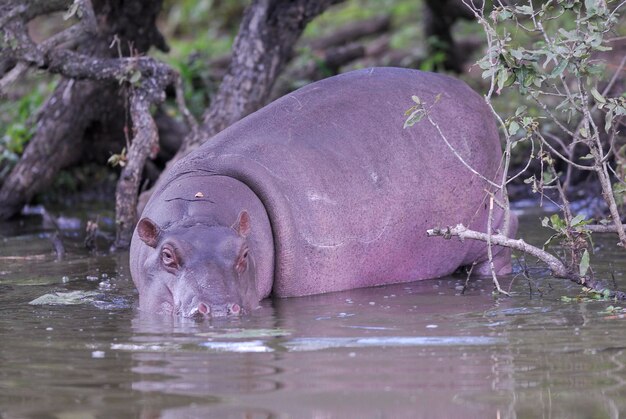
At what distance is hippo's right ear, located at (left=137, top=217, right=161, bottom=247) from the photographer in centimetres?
632

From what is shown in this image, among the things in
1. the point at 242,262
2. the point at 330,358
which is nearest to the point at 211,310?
the point at 242,262

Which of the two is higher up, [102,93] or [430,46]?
[430,46]

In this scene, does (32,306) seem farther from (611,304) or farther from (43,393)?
(611,304)

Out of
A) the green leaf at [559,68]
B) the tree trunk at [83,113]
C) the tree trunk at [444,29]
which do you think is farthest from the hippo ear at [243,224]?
the tree trunk at [444,29]

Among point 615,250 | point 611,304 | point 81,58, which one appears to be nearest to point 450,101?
point 615,250

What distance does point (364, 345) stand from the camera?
5117mm

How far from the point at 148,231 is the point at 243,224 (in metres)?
0.53

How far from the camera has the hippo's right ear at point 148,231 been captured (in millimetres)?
6320

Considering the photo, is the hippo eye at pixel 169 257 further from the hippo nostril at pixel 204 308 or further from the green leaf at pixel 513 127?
the green leaf at pixel 513 127

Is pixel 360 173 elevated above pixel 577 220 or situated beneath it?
elevated above

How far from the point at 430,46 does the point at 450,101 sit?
574 cm

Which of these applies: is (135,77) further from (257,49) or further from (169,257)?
(169,257)

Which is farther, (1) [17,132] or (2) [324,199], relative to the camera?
(1) [17,132]

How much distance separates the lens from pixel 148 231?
6.37 metres
